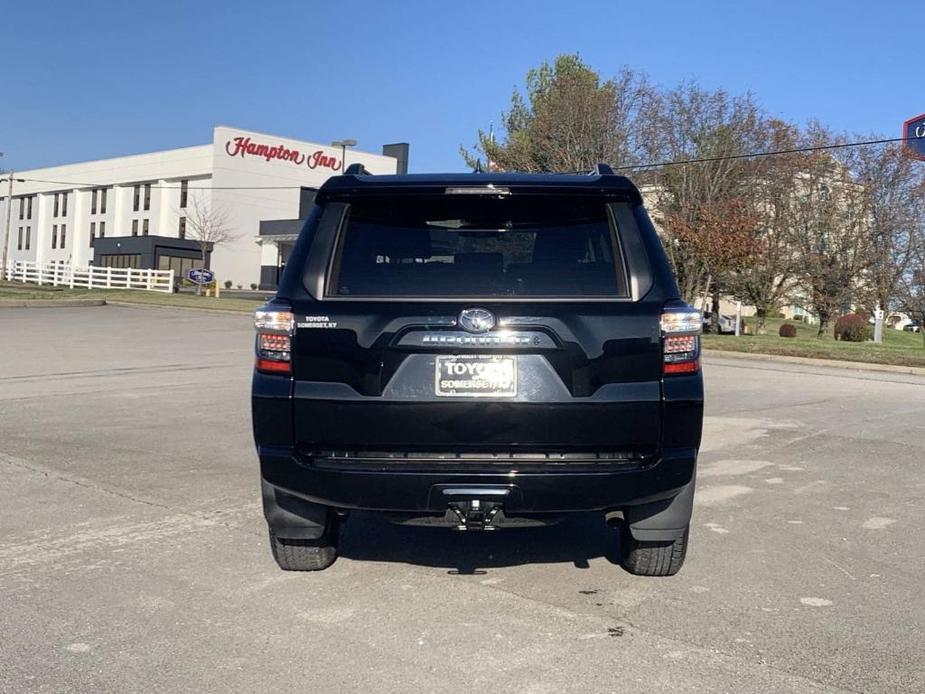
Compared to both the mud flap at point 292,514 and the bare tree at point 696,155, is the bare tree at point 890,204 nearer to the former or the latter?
the bare tree at point 696,155

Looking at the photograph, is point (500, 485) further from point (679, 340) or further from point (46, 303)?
point (46, 303)

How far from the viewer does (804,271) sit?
37.1 metres

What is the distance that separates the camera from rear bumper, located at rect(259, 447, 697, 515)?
12.4ft

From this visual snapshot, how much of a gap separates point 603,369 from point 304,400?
4.16ft

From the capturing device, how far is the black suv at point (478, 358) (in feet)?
12.4

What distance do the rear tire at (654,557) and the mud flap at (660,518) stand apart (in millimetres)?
237

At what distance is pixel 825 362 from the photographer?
19656mm

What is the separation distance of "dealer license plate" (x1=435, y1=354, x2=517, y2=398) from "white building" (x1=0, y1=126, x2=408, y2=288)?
63985 mm

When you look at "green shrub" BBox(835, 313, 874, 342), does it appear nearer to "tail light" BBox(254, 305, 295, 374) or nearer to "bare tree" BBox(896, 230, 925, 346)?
"bare tree" BBox(896, 230, 925, 346)

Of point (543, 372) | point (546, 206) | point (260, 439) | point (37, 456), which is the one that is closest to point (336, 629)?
point (260, 439)

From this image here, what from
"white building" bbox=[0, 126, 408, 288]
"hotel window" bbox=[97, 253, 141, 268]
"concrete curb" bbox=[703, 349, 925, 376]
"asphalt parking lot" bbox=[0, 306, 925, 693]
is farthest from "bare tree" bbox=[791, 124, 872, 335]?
"hotel window" bbox=[97, 253, 141, 268]

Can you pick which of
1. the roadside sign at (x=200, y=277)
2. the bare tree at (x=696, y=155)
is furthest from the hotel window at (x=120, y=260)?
the bare tree at (x=696, y=155)

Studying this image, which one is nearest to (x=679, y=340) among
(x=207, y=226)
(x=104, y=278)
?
(x=104, y=278)

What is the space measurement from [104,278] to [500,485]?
52.9 m
